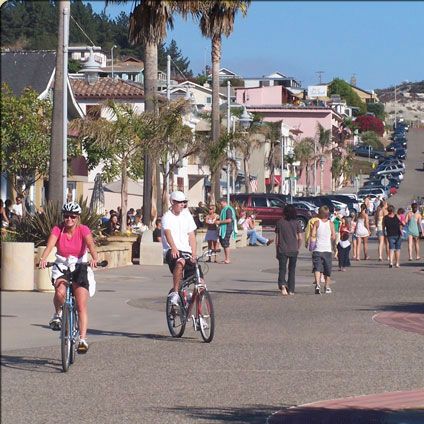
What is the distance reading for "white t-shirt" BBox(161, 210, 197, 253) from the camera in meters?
13.9

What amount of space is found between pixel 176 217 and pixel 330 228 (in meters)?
8.08

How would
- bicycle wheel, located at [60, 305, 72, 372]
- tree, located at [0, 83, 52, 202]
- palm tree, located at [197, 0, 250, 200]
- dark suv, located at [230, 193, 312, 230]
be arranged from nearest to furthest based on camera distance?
bicycle wheel, located at [60, 305, 72, 372] → tree, located at [0, 83, 52, 202] → palm tree, located at [197, 0, 250, 200] → dark suv, located at [230, 193, 312, 230]

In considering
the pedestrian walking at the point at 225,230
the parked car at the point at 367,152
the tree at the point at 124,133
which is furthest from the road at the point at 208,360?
the parked car at the point at 367,152

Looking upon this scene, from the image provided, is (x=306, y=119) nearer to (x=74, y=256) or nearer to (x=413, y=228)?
(x=413, y=228)

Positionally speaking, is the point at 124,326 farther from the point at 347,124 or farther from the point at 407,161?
the point at 347,124

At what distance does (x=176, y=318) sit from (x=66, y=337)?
3.10 meters

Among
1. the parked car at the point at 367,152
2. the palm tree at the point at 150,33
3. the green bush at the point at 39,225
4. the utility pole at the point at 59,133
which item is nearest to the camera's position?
the green bush at the point at 39,225

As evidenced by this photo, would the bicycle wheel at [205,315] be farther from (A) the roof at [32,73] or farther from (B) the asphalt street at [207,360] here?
(A) the roof at [32,73]

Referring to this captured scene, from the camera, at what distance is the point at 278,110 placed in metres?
95.6

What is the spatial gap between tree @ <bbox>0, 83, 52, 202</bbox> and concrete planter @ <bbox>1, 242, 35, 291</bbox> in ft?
47.1

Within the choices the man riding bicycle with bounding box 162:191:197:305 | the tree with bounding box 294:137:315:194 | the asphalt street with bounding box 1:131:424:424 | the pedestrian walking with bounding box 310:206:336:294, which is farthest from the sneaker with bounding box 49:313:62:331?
the tree with bounding box 294:137:315:194

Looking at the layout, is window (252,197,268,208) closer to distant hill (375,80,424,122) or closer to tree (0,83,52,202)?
tree (0,83,52,202)

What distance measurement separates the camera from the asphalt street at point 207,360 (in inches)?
377

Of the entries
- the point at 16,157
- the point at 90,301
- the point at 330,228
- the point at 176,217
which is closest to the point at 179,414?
the point at 176,217
